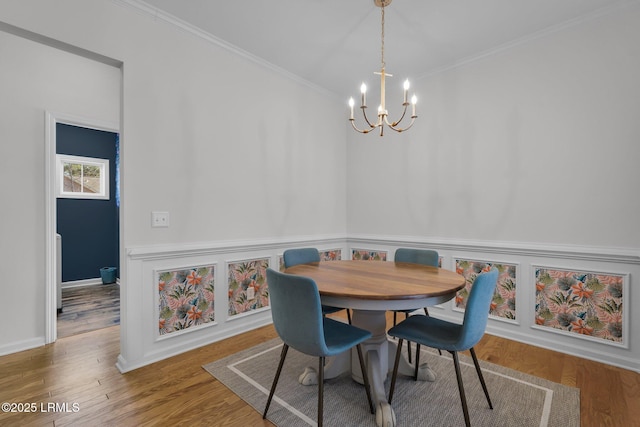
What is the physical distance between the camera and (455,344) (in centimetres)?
157

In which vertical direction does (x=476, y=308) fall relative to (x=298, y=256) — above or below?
below

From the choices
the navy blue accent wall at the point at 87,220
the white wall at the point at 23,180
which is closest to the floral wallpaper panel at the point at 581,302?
the white wall at the point at 23,180

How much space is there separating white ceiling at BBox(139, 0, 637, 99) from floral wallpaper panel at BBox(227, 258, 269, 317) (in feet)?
6.67

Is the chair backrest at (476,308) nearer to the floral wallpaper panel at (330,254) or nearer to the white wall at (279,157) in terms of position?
the white wall at (279,157)

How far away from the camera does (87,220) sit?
4.94 m

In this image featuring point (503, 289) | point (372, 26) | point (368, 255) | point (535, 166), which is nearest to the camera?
point (372, 26)

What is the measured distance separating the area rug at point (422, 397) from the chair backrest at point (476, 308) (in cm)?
48

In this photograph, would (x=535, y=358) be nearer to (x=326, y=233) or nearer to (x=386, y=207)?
(x=386, y=207)

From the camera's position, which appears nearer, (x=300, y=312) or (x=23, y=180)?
(x=300, y=312)

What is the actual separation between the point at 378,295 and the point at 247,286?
1.78 meters

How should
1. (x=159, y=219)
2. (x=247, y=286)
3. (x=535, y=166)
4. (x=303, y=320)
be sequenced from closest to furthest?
(x=303, y=320), (x=159, y=219), (x=535, y=166), (x=247, y=286)

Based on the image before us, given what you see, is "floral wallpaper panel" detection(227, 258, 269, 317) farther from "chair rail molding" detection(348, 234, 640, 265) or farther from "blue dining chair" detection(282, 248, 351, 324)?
"chair rail molding" detection(348, 234, 640, 265)

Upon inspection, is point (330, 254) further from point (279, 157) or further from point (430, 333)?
point (430, 333)

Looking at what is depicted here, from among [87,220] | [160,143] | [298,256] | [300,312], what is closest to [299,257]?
[298,256]
